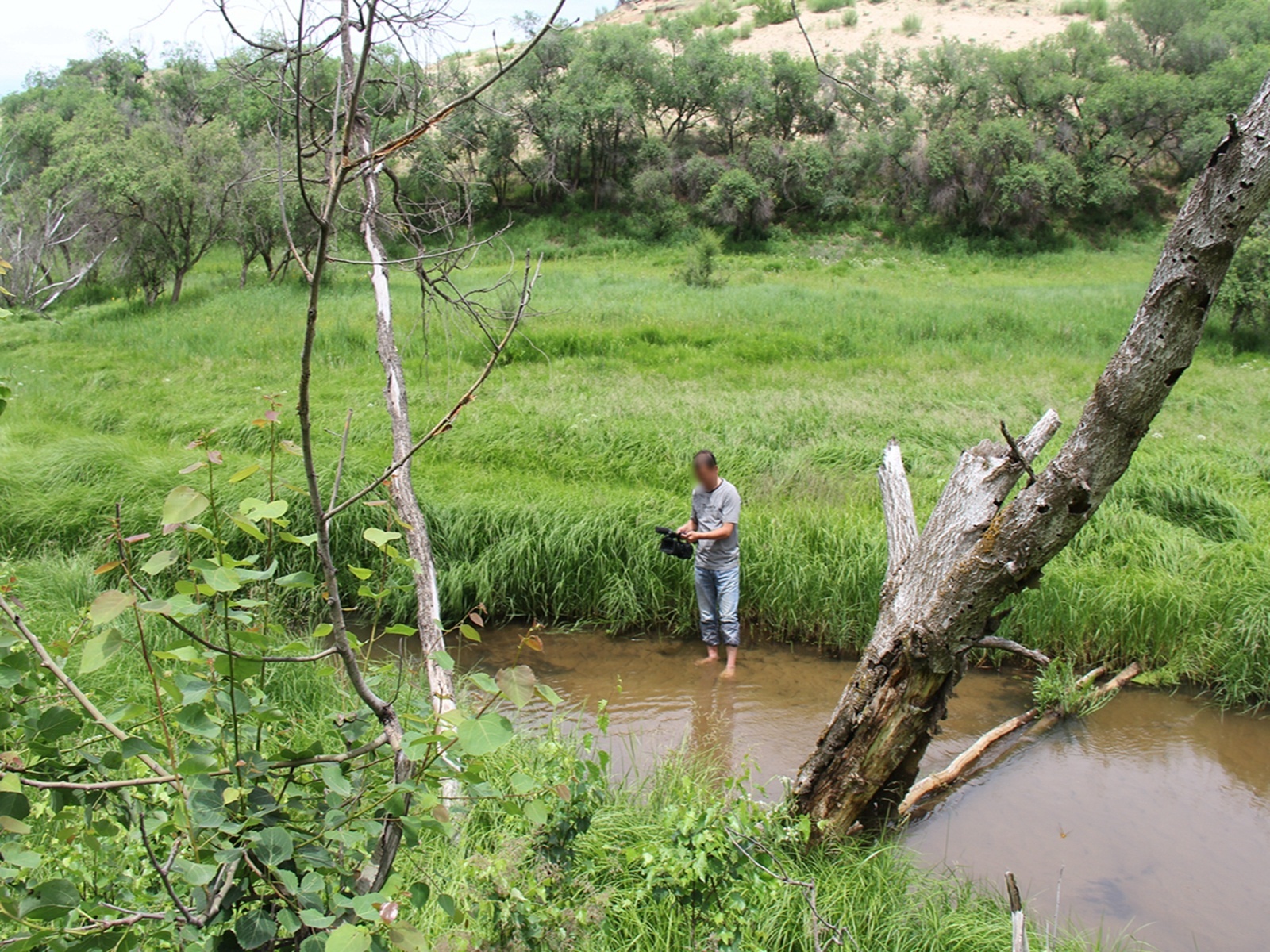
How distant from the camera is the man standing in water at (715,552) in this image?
20.8ft

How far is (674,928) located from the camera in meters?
3.16

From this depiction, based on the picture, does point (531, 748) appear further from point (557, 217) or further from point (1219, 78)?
point (1219, 78)

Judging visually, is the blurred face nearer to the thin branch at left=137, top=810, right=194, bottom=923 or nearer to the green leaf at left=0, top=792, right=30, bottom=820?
the thin branch at left=137, top=810, right=194, bottom=923

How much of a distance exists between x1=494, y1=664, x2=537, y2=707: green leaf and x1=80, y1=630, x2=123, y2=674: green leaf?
0.65 meters

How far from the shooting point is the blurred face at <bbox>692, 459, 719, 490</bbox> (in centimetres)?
622

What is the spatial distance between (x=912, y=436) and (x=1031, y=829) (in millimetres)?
5454

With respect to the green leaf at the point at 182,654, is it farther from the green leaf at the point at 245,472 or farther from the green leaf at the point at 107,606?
the green leaf at the point at 245,472

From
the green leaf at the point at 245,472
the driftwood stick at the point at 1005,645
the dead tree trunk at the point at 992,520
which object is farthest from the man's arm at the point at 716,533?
the green leaf at the point at 245,472

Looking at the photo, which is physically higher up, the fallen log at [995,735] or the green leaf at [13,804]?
the green leaf at [13,804]

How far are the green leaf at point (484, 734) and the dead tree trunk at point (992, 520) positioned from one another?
2.30m

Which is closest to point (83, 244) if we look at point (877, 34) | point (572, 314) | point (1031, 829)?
point (572, 314)

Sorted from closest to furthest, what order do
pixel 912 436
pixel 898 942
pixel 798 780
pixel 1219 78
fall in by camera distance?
pixel 898 942
pixel 798 780
pixel 912 436
pixel 1219 78

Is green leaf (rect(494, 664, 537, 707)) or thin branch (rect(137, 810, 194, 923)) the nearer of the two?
thin branch (rect(137, 810, 194, 923))

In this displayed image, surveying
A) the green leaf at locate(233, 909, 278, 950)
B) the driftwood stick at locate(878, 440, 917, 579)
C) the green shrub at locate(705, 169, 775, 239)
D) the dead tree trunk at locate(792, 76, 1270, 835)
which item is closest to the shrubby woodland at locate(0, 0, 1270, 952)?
the green leaf at locate(233, 909, 278, 950)
